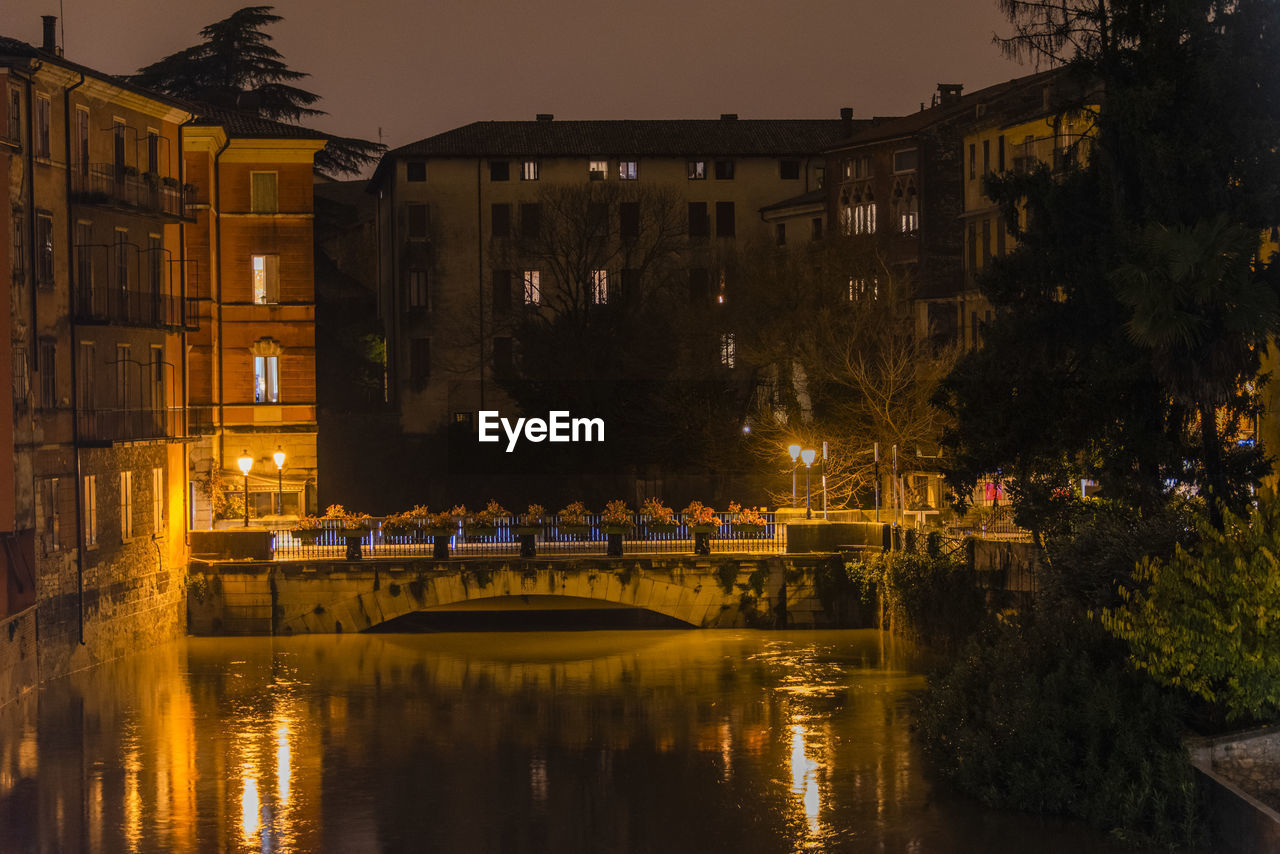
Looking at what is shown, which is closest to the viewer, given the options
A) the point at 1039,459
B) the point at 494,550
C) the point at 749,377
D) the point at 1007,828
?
the point at 1007,828

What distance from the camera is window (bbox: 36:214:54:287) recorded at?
39000mm

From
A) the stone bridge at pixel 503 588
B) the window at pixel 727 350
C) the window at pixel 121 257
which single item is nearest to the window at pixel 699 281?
the window at pixel 727 350

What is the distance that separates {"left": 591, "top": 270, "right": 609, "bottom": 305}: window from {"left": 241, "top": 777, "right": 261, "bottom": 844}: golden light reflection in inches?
1687

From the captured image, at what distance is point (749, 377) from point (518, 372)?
36.8ft

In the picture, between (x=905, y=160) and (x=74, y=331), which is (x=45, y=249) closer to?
(x=74, y=331)

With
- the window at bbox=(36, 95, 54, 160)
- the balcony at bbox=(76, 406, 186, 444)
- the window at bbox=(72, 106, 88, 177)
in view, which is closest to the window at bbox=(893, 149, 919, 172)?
the balcony at bbox=(76, 406, 186, 444)

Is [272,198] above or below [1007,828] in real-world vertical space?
above

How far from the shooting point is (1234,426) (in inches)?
1287

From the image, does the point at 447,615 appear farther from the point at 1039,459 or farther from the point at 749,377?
the point at 1039,459

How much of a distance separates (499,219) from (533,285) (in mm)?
5731

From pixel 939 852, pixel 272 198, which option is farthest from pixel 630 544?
pixel 939 852

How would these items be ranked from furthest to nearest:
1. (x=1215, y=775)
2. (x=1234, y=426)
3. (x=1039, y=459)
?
1. (x=1039, y=459)
2. (x=1234, y=426)
3. (x=1215, y=775)

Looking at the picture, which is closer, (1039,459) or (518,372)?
(1039,459)

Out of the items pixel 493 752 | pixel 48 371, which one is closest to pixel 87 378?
pixel 48 371
